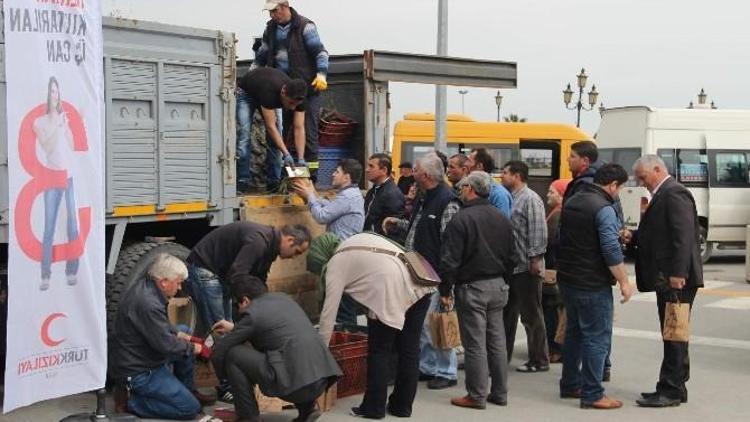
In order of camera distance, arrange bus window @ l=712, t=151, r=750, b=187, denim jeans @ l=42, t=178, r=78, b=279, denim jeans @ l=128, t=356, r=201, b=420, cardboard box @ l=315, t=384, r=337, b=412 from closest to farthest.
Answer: denim jeans @ l=42, t=178, r=78, b=279
denim jeans @ l=128, t=356, r=201, b=420
cardboard box @ l=315, t=384, r=337, b=412
bus window @ l=712, t=151, r=750, b=187

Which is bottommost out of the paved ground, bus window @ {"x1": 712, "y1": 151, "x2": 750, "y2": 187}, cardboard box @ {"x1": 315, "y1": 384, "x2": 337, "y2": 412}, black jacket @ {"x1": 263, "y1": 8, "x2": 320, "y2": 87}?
the paved ground

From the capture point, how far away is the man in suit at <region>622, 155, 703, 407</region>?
8.00 meters

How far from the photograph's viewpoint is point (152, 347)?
24.1ft

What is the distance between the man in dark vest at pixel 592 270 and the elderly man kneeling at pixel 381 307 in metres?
1.19

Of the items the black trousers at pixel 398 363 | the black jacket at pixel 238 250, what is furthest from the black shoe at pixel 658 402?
the black jacket at pixel 238 250

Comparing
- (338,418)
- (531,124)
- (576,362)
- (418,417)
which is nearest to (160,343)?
(338,418)

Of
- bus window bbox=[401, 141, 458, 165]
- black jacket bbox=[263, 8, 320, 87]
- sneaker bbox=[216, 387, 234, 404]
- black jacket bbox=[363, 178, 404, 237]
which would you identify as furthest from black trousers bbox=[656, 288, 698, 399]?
bus window bbox=[401, 141, 458, 165]

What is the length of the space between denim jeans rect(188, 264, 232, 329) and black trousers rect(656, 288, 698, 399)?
3280 millimetres

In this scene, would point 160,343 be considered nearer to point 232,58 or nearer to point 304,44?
point 232,58

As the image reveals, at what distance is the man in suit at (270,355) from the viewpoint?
22.9 ft

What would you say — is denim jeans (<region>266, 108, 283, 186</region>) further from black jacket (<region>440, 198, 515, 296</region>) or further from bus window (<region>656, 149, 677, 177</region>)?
bus window (<region>656, 149, 677, 177</region>)

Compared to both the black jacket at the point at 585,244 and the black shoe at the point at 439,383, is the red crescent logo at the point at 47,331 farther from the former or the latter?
the black jacket at the point at 585,244

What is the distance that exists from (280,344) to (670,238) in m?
3.04

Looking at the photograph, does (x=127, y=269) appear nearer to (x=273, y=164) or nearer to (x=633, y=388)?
(x=273, y=164)
